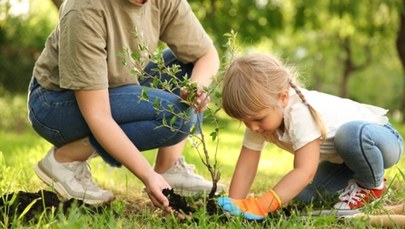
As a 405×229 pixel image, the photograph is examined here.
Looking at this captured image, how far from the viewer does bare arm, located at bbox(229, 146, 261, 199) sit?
Answer: 113 inches

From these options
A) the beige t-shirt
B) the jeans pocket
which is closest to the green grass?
the jeans pocket

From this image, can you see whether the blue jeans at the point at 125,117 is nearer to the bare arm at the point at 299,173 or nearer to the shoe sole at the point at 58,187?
the shoe sole at the point at 58,187

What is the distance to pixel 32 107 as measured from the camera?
3.08 meters

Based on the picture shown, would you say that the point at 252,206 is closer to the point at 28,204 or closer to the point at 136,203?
the point at 136,203

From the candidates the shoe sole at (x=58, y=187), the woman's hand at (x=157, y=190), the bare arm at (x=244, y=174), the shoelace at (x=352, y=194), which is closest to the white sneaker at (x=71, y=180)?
the shoe sole at (x=58, y=187)

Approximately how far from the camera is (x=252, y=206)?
2.56m

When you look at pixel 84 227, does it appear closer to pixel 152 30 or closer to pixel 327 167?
pixel 152 30

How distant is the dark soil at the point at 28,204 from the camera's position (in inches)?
94.5

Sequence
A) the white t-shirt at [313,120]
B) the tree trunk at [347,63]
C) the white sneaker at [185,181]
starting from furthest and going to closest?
the tree trunk at [347,63] → the white sneaker at [185,181] → the white t-shirt at [313,120]

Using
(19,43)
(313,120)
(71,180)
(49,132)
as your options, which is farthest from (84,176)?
(19,43)

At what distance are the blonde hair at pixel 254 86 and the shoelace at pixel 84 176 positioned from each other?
0.80 meters

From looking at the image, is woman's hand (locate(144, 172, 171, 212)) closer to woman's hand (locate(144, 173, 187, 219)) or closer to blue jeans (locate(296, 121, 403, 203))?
woman's hand (locate(144, 173, 187, 219))

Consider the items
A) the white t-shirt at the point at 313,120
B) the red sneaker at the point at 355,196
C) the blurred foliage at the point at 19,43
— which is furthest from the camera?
the blurred foliage at the point at 19,43

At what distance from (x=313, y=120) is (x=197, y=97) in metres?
0.47
